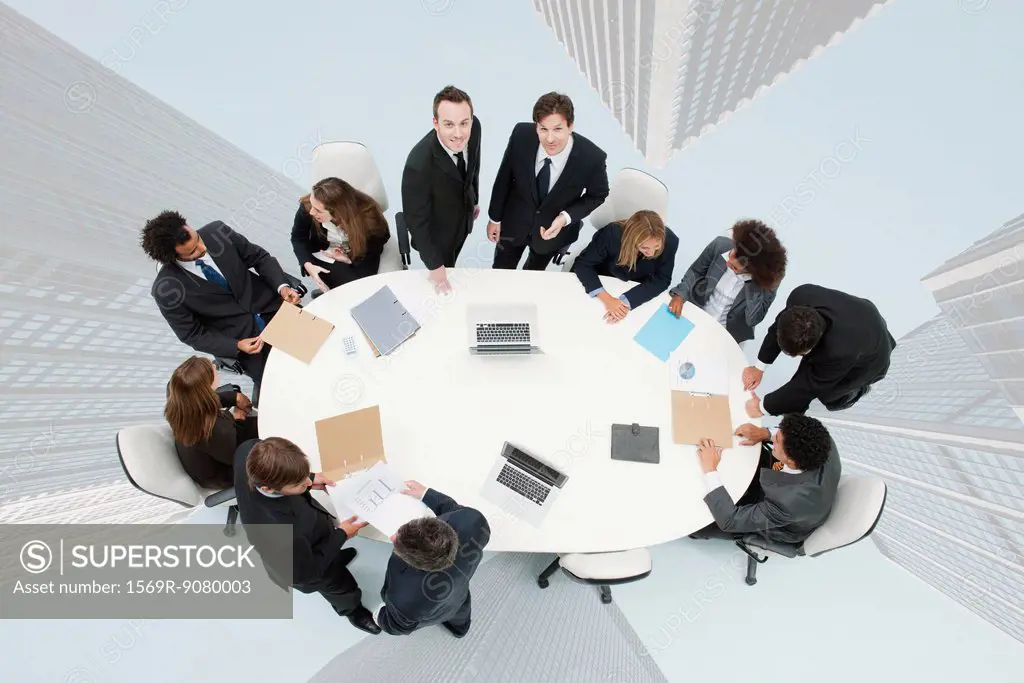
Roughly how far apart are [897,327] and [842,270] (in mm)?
559

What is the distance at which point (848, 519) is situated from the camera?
1.90 metres

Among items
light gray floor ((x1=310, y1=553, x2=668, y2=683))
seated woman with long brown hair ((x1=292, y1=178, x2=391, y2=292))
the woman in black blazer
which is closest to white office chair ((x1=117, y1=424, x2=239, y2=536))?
light gray floor ((x1=310, y1=553, x2=668, y2=683))

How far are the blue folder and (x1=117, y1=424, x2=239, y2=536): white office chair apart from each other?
2069 millimetres

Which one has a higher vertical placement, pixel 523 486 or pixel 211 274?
pixel 211 274

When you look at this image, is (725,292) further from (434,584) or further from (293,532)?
(293,532)

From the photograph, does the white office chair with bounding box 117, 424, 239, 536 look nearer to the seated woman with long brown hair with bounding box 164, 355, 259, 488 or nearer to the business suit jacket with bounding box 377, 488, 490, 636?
the seated woman with long brown hair with bounding box 164, 355, 259, 488

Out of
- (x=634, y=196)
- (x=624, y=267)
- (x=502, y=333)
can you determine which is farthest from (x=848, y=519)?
(x=634, y=196)

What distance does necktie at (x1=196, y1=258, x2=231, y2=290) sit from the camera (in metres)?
2.25

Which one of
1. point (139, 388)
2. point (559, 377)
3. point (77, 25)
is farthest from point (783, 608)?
point (77, 25)

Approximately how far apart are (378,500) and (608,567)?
3.15 ft

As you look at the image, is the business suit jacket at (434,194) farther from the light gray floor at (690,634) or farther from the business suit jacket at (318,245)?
the light gray floor at (690,634)

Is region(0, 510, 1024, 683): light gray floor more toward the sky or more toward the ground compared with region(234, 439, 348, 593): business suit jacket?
more toward the ground

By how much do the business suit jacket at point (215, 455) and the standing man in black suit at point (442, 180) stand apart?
3.73ft

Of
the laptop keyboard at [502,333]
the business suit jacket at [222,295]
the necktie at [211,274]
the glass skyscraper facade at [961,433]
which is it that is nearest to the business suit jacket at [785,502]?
the laptop keyboard at [502,333]
